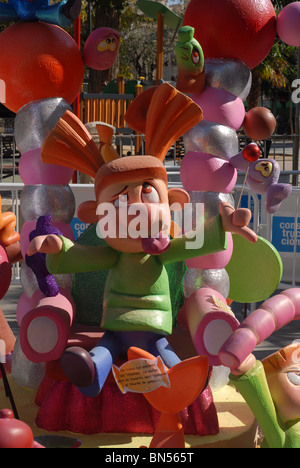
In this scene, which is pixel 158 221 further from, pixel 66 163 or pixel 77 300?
pixel 77 300

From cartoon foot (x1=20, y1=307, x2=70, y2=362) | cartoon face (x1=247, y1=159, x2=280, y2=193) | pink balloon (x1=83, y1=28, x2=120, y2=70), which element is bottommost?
cartoon foot (x1=20, y1=307, x2=70, y2=362)

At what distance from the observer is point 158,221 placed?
297cm

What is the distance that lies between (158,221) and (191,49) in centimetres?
95

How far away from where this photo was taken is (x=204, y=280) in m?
3.43

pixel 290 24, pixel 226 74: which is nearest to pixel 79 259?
pixel 226 74

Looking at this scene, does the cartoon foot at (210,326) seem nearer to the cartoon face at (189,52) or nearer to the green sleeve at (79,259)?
the green sleeve at (79,259)

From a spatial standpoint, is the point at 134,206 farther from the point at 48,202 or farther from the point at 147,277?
the point at 48,202

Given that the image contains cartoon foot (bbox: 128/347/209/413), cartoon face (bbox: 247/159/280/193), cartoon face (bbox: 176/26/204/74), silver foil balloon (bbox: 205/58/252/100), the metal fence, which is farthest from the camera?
the metal fence

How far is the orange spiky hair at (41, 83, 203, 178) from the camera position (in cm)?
310

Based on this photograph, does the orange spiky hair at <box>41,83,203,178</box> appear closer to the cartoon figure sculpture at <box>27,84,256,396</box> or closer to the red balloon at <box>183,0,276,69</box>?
the cartoon figure sculpture at <box>27,84,256,396</box>

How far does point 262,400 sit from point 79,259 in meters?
1.03

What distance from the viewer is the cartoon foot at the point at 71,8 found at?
135 inches

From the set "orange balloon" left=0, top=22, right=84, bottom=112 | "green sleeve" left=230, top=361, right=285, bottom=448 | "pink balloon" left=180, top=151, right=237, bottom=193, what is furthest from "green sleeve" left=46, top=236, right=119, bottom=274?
"orange balloon" left=0, top=22, right=84, bottom=112

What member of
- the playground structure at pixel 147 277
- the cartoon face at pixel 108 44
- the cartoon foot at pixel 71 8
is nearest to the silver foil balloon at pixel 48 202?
the playground structure at pixel 147 277
